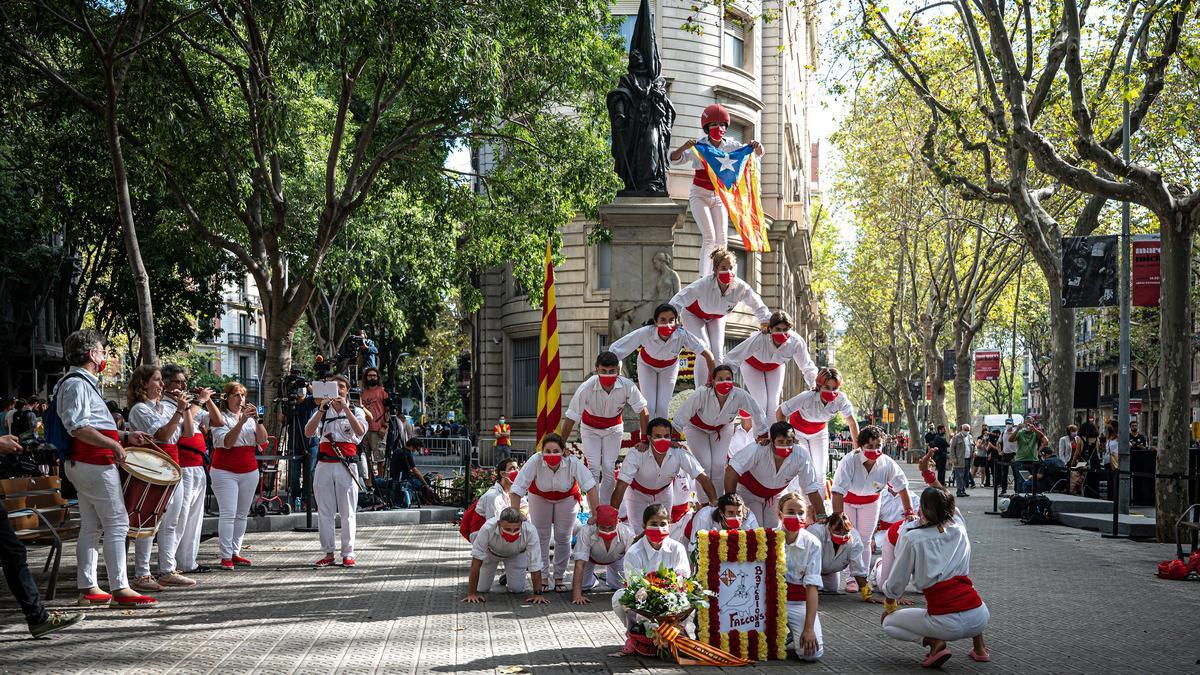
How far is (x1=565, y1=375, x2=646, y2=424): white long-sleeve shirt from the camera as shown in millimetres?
11344

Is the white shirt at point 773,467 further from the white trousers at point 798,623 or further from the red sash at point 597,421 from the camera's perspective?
the white trousers at point 798,623

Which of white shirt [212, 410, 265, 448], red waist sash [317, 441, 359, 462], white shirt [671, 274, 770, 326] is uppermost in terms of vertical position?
white shirt [671, 274, 770, 326]

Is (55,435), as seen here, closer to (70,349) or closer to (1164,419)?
(70,349)

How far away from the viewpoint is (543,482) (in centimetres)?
1126

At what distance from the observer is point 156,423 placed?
1064 cm

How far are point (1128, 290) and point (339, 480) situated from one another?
51.1 ft

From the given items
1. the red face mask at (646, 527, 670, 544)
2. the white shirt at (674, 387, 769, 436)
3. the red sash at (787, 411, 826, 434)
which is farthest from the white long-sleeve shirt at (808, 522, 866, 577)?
the red face mask at (646, 527, 670, 544)

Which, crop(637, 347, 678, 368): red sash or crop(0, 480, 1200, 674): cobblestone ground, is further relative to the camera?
crop(637, 347, 678, 368): red sash

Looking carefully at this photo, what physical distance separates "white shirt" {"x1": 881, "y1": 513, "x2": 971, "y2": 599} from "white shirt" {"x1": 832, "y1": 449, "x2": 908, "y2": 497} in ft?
11.7

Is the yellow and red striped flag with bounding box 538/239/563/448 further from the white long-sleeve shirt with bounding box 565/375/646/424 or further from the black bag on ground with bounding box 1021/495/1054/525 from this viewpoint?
the black bag on ground with bounding box 1021/495/1054/525

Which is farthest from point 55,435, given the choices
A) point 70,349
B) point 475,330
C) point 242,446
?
point 475,330

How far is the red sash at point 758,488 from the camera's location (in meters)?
11.0

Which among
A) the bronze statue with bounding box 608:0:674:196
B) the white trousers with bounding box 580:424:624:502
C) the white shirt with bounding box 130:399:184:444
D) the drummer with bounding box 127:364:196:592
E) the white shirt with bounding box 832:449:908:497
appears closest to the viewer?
the drummer with bounding box 127:364:196:592

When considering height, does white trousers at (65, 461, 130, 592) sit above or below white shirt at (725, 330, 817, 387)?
below
